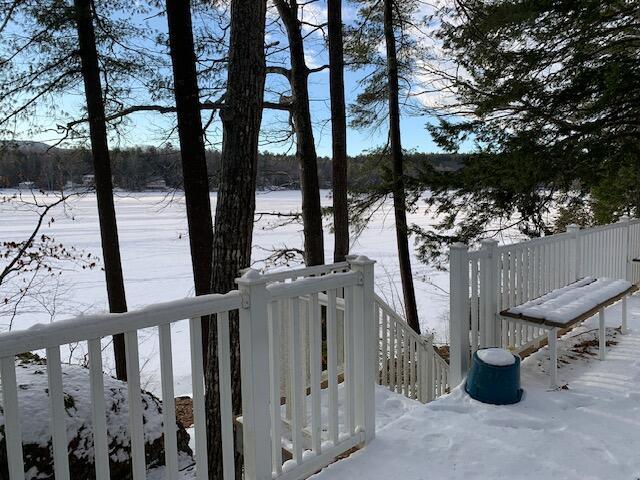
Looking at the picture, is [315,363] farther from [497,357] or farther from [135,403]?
[497,357]

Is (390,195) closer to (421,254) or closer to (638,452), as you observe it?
(421,254)

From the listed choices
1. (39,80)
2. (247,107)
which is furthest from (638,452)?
(39,80)

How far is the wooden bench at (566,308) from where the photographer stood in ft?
11.1

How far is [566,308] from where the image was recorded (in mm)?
3621

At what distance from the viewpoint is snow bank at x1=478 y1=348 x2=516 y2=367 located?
10.1ft

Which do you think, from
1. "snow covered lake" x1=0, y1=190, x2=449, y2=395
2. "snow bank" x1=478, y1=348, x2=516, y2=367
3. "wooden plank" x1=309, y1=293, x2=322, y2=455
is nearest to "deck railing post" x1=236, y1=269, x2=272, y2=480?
"wooden plank" x1=309, y1=293, x2=322, y2=455

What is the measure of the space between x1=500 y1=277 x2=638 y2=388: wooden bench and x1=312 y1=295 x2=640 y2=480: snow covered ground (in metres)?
0.34

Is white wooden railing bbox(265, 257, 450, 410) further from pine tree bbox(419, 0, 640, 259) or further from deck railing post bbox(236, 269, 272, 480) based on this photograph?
pine tree bbox(419, 0, 640, 259)

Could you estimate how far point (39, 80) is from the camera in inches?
245

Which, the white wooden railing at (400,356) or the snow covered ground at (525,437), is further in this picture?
the white wooden railing at (400,356)

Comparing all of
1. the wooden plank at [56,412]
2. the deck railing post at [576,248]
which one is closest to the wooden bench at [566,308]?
the deck railing post at [576,248]

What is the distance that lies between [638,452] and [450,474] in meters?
1.10

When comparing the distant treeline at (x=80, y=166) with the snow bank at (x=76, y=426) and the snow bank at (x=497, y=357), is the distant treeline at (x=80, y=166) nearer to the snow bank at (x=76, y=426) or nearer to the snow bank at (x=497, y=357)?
the snow bank at (x=76, y=426)

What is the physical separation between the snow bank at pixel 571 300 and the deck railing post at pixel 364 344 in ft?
5.56
